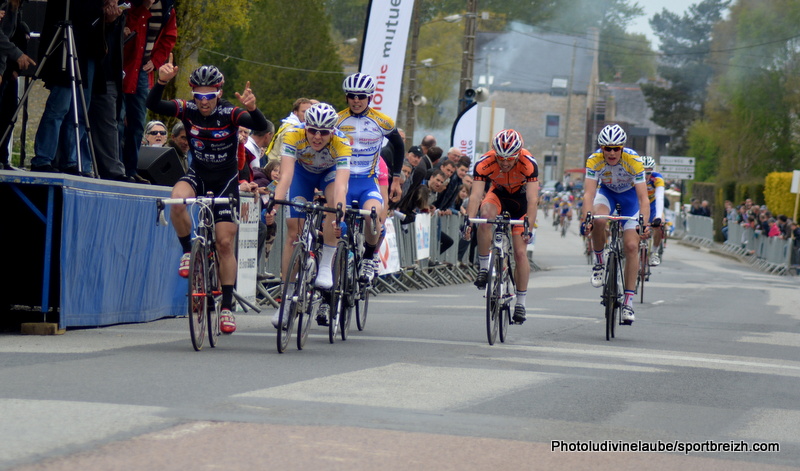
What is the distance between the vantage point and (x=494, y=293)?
11.3 meters

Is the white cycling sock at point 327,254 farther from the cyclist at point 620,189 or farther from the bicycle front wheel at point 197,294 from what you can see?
the cyclist at point 620,189

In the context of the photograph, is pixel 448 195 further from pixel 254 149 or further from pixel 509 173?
pixel 509 173

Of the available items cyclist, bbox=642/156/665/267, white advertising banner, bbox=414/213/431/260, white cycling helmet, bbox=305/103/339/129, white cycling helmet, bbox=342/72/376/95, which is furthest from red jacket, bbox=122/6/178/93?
white advertising banner, bbox=414/213/431/260

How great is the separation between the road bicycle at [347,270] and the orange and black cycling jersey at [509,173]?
1402 mm

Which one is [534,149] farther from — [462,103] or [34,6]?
[34,6]

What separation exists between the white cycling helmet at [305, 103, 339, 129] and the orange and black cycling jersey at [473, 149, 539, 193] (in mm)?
2019

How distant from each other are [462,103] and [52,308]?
23.5m

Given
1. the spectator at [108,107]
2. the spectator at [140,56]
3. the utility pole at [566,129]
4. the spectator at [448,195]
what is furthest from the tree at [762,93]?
the spectator at [108,107]

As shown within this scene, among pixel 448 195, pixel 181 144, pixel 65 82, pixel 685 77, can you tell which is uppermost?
pixel 685 77

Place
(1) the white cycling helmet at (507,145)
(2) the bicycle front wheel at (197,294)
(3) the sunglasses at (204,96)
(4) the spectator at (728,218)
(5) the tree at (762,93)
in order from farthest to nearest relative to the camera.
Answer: (5) the tree at (762,93) → (4) the spectator at (728,218) → (1) the white cycling helmet at (507,145) → (3) the sunglasses at (204,96) → (2) the bicycle front wheel at (197,294)

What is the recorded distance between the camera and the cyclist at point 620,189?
13391 mm

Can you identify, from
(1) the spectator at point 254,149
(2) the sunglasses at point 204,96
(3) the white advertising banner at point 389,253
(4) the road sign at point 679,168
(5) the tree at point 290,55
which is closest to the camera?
(2) the sunglasses at point 204,96

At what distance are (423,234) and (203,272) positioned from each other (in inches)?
496

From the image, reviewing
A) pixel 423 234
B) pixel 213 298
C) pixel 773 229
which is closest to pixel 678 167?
pixel 773 229
